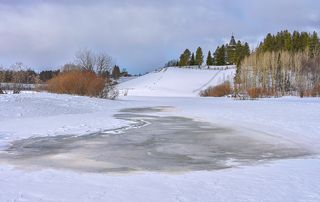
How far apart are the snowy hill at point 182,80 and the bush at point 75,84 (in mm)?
57446

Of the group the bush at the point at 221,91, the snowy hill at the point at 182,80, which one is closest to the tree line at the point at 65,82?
the bush at the point at 221,91

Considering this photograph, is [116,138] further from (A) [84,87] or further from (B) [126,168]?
(A) [84,87]

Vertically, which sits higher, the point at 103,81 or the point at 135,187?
the point at 103,81

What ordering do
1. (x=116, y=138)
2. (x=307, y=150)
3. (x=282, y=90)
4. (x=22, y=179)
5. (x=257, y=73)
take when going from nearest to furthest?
(x=22, y=179), (x=307, y=150), (x=116, y=138), (x=282, y=90), (x=257, y=73)

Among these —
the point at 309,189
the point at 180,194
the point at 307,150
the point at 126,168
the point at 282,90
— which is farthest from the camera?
the point at 282,90

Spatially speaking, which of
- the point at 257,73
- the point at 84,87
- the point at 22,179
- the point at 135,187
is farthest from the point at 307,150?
the point at 257,73

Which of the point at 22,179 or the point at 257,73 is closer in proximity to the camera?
the point at 22,179

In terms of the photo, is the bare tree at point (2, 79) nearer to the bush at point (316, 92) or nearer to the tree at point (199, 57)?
the bush at point (316, 92)

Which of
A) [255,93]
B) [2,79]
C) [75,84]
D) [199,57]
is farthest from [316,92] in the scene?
[199,57]

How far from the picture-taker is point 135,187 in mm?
6445

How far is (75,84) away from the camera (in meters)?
38.2

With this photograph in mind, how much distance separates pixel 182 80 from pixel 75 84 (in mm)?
77739

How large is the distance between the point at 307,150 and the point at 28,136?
8.11m

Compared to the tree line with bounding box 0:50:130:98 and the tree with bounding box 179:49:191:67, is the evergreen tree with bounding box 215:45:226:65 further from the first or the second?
the tree line with bounding box 0:50:130:98
